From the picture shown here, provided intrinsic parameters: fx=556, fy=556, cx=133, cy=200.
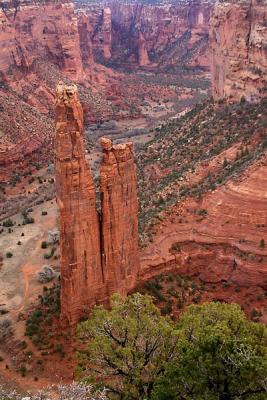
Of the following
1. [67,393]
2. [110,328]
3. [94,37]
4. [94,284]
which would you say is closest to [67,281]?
[94,284]

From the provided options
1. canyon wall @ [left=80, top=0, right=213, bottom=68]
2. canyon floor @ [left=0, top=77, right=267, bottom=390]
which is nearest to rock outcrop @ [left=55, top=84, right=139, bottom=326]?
canyon floor @ [left=0, top=77, right=267, bottom=390]

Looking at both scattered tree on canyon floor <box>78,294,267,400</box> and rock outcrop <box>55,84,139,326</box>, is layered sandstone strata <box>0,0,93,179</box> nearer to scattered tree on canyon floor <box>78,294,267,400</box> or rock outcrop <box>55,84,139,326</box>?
rock outcrop <box>55,84,139,326</box>

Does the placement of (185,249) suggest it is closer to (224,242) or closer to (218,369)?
(224,242)

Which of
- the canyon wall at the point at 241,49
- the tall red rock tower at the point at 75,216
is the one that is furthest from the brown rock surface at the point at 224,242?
the canyon wall at the point at 241,49

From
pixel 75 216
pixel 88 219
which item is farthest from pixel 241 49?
pixel 75 216

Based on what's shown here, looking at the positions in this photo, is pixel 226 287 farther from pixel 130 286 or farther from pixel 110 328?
pixel 110 328
